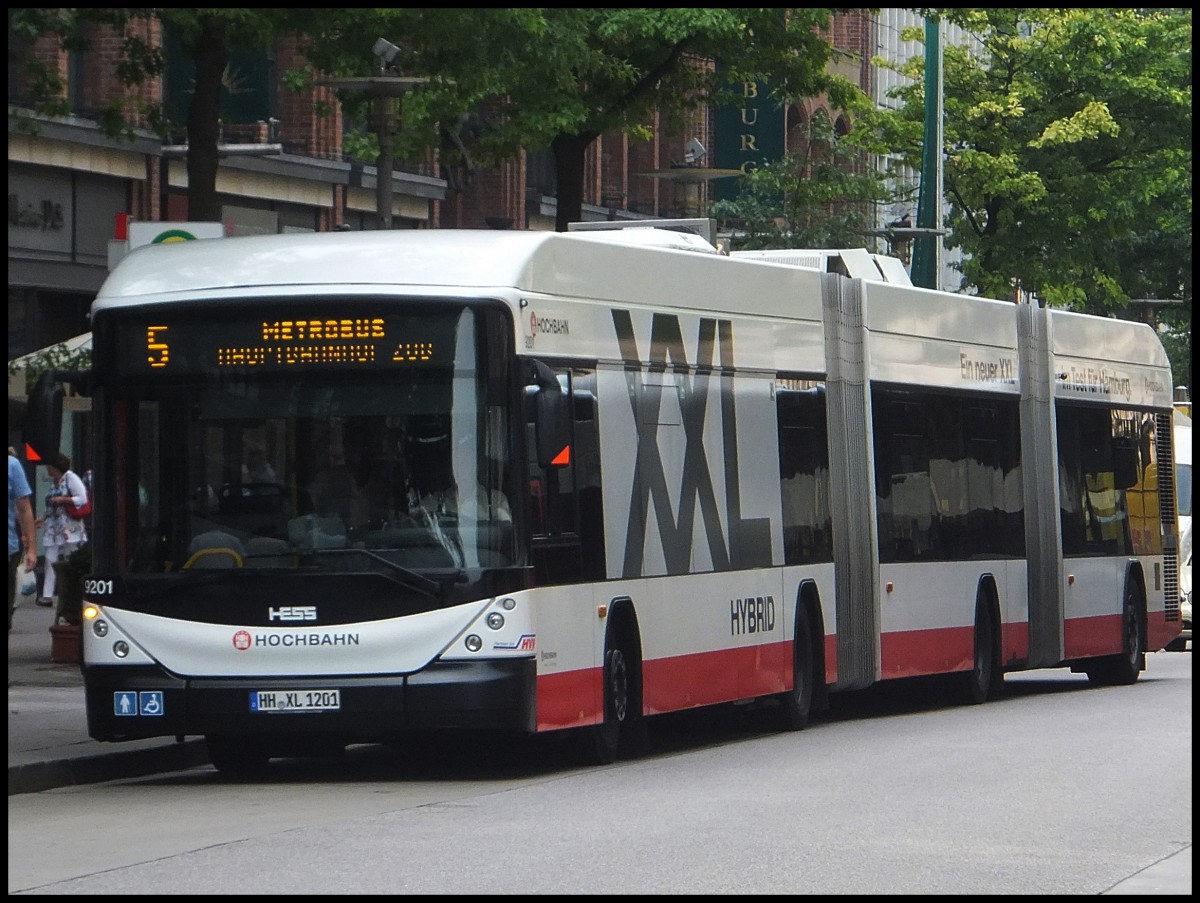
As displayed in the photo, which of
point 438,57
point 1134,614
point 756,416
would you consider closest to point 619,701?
point 756,416

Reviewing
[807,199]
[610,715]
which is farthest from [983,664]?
[807,199]

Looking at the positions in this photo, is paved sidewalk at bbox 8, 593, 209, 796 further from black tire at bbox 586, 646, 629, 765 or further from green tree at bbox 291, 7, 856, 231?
green tree at bbox 291, 7, 856, 231

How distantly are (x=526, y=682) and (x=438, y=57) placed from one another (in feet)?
18.2

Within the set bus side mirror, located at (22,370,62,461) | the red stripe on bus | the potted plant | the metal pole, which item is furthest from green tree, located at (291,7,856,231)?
bus side mirror, located at (22,370,62,461)

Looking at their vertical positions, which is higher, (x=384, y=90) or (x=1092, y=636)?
(x=384, y=90)

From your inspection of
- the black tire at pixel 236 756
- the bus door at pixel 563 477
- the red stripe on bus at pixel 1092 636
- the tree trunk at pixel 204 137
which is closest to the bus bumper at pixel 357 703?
the bus door at pixel 563 477

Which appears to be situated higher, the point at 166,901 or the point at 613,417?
the point at 613,417

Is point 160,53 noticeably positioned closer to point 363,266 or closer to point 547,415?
point 363,266

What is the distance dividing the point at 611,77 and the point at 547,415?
509 inches

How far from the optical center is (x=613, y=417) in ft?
47.9

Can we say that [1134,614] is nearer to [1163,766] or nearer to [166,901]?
[1163,766]

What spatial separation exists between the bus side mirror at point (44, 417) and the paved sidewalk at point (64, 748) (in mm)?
1642

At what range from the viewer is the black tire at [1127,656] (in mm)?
23344

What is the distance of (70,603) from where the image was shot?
66.9 feet
